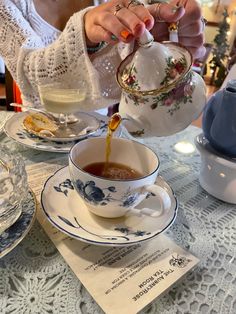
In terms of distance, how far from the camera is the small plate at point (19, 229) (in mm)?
351

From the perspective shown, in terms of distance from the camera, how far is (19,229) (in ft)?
1.23

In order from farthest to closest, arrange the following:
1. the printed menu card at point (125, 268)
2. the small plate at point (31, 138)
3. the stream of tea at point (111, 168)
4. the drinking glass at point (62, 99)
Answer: the drinking glass at point (62, 99)
the small plate at point (31, 138)
the stream of tea at point (111, 168)
the printed menu card at point (125, 268)

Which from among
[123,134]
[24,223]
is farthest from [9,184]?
[123,134]

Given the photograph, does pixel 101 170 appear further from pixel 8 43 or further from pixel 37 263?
pixel 8 43

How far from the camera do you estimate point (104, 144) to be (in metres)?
0.48

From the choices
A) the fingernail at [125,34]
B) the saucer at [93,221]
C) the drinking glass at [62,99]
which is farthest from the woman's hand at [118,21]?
the saucer at [93,221]

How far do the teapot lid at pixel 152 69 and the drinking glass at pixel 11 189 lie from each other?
0.62 ft

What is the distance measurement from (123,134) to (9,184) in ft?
0.98

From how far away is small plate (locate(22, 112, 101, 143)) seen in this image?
60 cm

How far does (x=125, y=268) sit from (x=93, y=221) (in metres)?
0.08

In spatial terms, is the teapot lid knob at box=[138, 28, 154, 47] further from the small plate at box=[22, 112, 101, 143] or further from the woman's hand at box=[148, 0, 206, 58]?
the small plate at box=[22, 112, 101, 143]

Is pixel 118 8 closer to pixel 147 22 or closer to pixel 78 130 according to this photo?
pixel 147 22

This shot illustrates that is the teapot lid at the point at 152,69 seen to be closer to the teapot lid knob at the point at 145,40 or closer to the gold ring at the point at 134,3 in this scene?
the teapot lid knob at the point at 145,40

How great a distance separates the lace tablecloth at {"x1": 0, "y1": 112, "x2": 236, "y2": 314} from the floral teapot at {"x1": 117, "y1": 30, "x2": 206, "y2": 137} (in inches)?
5.8
